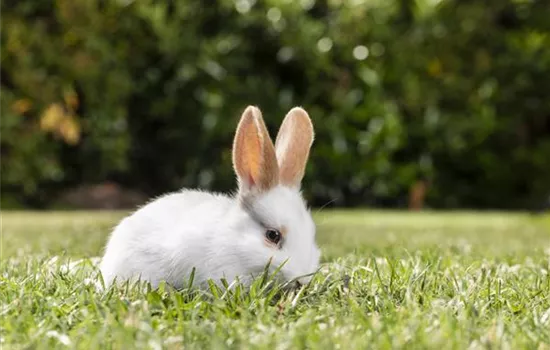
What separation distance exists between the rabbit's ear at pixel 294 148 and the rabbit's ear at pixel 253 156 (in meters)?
0.11

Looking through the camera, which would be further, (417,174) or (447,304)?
(417,174)

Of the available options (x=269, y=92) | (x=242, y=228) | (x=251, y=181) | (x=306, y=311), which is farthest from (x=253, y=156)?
(x=269, y=92)

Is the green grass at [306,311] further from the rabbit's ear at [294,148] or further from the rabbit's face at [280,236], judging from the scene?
the rabbit's ear at [294,148]

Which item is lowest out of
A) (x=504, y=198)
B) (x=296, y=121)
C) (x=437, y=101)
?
(x=504, y=198)

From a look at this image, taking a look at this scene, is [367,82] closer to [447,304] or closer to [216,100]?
[216,100]

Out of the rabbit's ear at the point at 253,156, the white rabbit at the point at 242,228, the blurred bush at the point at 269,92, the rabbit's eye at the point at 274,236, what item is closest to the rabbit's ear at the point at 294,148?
the white rabbit at the point at 242,228

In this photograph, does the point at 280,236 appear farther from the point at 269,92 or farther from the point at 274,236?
the point at 269,92

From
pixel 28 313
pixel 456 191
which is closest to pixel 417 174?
pixel 456 191

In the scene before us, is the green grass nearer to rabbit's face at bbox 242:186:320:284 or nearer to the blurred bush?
rabbit's face at bbox 242:186:320:284

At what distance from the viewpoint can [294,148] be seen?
8.95 ft

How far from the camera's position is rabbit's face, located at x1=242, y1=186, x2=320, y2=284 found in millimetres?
2459

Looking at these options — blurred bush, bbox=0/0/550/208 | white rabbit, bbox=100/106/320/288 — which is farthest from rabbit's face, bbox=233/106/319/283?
blurred bush, bbox=0/0/550/208

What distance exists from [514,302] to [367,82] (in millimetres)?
6658

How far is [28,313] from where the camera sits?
2.26 m
